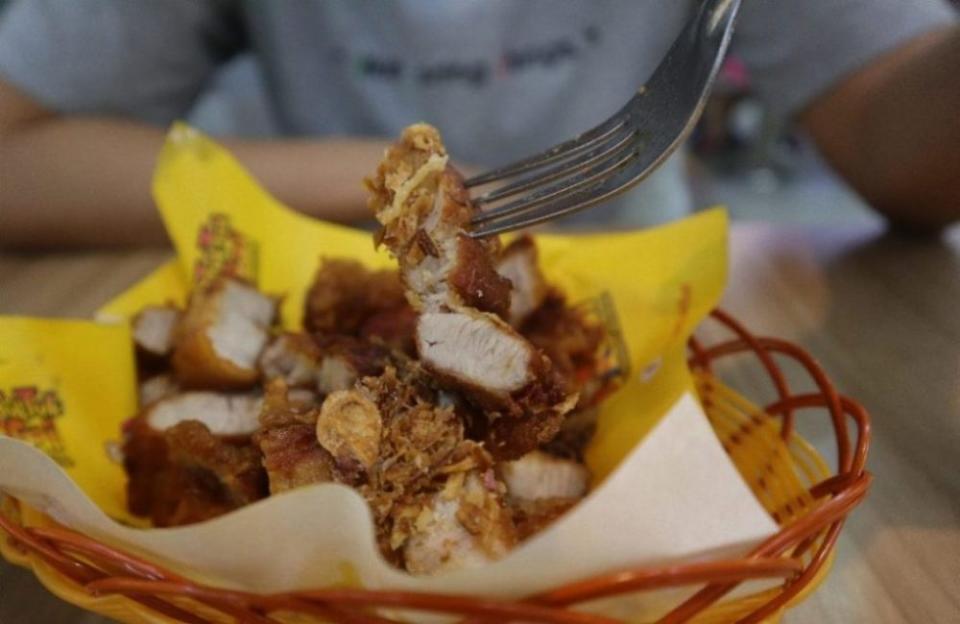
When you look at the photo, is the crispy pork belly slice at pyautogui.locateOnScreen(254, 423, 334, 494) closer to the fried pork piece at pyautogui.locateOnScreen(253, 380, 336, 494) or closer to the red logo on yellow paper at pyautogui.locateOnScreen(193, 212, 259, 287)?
the fried pork piece at pyautogui.locateOnScreen(253, 380, 336, 494)

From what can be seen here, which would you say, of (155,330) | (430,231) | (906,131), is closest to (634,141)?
(430,231)

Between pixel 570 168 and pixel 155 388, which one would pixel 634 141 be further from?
pixel 155 388

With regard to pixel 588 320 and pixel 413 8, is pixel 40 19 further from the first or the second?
pixel 588 320

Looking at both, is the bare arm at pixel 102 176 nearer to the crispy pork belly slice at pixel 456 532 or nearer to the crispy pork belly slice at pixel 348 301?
the crispy pork belly slice at pixel 348 301

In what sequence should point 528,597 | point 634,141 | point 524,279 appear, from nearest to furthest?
point 528,597, point 634,141, point 524,279

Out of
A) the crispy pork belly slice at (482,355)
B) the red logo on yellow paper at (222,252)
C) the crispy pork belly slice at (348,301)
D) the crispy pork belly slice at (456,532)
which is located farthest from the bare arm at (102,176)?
the crispy pork belly slice at (456,532)

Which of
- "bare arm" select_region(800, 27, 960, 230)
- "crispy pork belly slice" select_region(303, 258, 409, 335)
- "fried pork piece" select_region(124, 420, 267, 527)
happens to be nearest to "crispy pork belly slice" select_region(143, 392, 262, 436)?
"fried pork piece" select_region(124, 420, 267, 527)
